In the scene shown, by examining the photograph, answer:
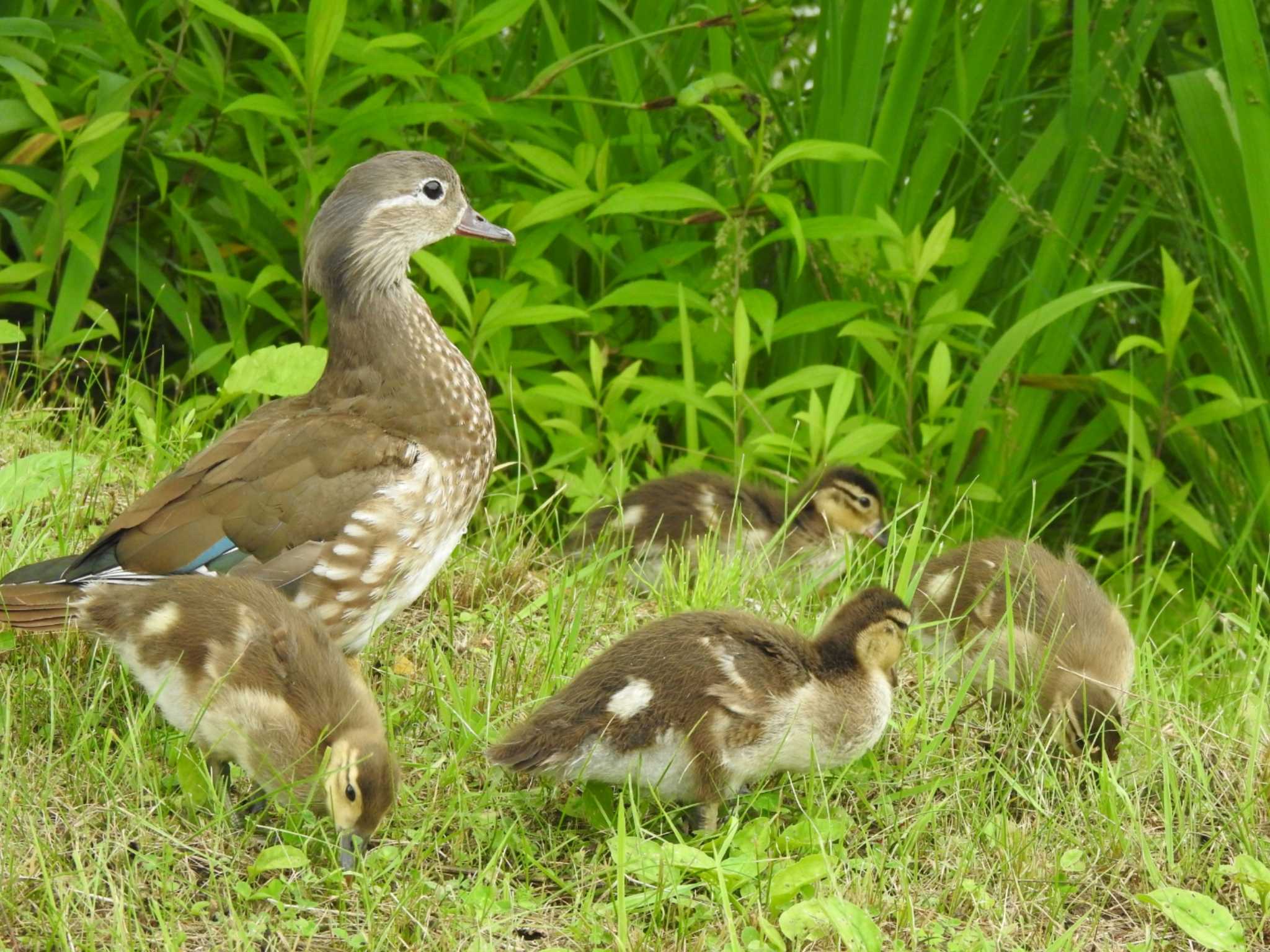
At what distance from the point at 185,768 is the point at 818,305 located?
10.0 ft

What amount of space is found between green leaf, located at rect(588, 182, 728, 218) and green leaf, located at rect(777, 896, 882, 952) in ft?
8.93

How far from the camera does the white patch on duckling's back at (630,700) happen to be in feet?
11.3

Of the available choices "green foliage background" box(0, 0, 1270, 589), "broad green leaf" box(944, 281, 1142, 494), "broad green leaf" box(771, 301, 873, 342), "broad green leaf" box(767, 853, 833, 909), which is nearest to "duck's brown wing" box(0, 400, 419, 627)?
"green foliage background" box(0, 0, 1270, 589)

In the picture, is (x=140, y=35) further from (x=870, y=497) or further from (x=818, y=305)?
(x=870, y=497)

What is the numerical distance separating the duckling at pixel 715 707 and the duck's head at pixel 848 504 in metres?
1.73

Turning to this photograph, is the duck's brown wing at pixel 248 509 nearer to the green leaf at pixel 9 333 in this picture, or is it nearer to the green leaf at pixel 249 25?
the green leaf at pixel 9 333

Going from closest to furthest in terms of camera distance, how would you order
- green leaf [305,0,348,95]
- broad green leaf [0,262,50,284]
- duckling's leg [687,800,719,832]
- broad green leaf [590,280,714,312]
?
duckling's leg [687,800,719,832]
green leaf [305,0,348,95]
broad green leaf [0,262,50,284]
broad green leaf [590,280,714,312]

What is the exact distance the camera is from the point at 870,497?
5488mm

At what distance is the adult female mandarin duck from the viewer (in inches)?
157

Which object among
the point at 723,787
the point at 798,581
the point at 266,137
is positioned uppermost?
the point at 266,137

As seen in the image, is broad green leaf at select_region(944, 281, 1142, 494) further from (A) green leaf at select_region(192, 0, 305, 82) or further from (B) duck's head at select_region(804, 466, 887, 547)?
(A) green leaf at select_region(192, 0, 305, 82)

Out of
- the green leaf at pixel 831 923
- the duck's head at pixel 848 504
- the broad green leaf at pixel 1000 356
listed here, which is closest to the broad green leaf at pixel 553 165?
the duck's head at pixel 848 504

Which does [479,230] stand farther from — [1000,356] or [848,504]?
[1000,356]

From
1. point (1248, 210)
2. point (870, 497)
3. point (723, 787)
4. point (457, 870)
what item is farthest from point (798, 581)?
point (1248, 210)
